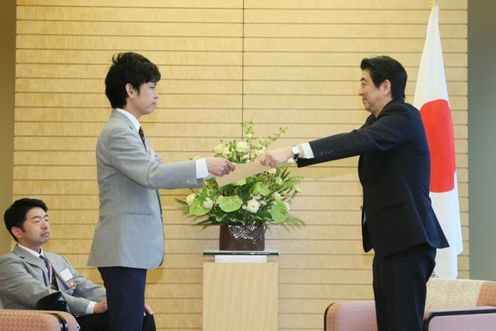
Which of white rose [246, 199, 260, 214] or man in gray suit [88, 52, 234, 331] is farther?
white rose [246, 199, 260, 214]

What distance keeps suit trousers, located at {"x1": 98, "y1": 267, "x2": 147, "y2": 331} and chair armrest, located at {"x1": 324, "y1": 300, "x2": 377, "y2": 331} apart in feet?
4.01

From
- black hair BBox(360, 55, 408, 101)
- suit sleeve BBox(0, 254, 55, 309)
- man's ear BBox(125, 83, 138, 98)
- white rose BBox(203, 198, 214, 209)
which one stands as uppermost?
black hair BBox(360, 55, 408, 101)

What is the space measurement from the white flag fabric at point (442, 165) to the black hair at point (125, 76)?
2551 mm

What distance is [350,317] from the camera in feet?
13.1

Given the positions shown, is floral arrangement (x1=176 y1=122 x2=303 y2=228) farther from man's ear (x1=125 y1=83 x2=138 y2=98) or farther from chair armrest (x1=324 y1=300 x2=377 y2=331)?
man's ear (x1=125 y1=83 x2=138 y2=98)

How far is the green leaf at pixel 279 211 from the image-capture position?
529cm

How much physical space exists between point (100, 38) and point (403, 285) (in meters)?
3.60

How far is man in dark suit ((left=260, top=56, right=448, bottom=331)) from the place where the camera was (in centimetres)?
324

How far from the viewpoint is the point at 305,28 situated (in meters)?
6.05

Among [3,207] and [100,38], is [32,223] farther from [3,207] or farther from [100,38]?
[3,207]

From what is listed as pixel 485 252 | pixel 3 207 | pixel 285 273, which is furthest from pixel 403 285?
pixel 3 207

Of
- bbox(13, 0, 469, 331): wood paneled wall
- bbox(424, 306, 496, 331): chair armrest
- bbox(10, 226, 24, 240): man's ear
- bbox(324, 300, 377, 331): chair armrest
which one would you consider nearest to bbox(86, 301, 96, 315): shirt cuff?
bbox(10, 226, 24, 240): man's ear

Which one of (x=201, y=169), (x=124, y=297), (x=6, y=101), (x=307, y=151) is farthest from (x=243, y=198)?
(x=6, y=101)

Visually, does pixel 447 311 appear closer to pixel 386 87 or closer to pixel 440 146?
pixel 386 87
